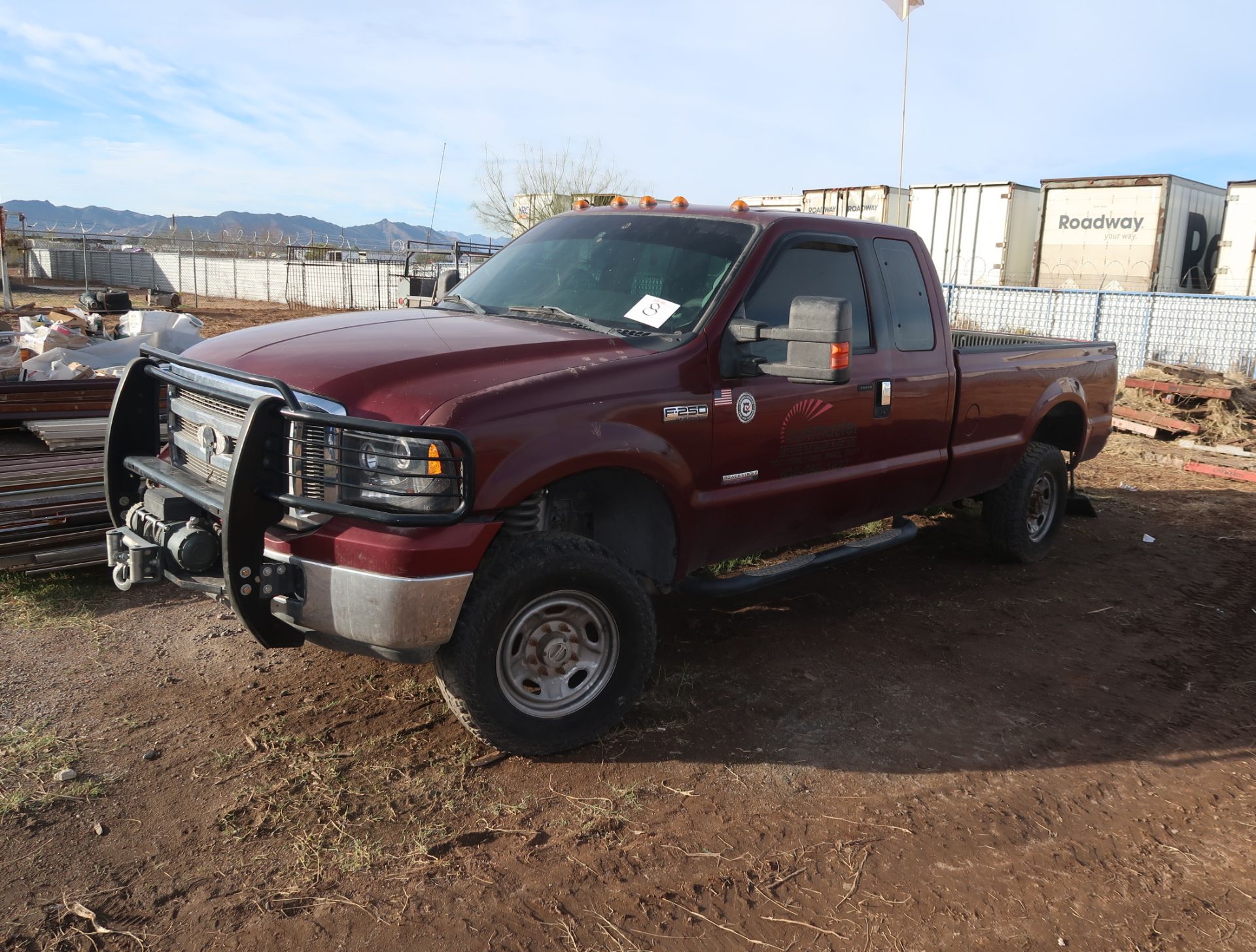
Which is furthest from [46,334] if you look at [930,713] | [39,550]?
[930,713]

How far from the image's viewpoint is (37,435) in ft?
20.8

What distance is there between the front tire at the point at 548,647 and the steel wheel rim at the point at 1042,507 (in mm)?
3827

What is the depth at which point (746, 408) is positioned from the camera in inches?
160

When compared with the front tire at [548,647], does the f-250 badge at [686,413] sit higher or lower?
higher

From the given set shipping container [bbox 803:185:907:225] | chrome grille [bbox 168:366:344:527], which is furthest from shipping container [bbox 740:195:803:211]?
chrome grille [bbox 168:366:344:527]

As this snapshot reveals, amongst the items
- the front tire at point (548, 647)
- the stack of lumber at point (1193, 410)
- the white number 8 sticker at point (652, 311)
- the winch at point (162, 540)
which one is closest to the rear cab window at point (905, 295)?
the white number 8 sticker at point (652, 311)

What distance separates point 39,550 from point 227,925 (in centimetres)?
325

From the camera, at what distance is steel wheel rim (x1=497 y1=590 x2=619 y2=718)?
3.48 meters

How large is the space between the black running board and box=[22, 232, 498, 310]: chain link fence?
17.4 m

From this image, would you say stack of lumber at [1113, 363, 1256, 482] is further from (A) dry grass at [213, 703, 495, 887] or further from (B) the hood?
(A) dry grass at [213, 703, 495, 887]

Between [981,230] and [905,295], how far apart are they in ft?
58.5

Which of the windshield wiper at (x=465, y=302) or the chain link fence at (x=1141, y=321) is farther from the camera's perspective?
the chain link fence at (x=1141, y=321)

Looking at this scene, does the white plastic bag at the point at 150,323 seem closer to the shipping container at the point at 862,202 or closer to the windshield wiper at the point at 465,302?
the windshield wiper at the point at 465,302

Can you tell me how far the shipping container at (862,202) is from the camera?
21.5m
